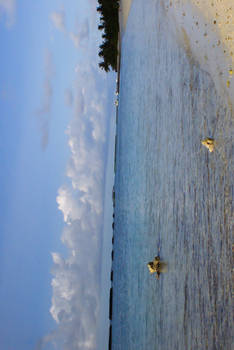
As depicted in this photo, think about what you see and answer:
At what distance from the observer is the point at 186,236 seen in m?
A: 5.85

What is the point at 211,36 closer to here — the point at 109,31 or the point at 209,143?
the point at 209,143

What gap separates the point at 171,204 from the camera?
657 centimetres

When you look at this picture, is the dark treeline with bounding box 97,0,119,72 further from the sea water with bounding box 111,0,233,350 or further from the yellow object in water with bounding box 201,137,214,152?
the yellow object in water with bounding box 201,137,214,152

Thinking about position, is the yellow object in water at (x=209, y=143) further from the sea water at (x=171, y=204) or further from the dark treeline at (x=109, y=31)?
the dark treeline at (x=109, y=31)

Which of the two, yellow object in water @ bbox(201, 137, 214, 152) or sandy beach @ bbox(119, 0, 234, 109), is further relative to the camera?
yellow object in water @ bbox(201, 137, 214, 152)

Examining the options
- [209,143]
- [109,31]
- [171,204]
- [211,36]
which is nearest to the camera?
[209,143]

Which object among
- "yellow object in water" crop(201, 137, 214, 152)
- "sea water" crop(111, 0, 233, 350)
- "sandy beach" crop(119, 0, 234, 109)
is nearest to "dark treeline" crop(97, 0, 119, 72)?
"sea water" crop(111, 0, 233, 350)

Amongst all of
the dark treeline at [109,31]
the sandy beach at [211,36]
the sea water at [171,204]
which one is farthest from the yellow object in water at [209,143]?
the dark treeline at [109,31]

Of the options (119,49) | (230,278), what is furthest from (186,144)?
(119,49)

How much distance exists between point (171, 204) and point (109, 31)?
10623mm

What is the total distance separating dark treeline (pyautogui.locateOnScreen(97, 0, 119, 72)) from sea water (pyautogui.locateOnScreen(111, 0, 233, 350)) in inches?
132

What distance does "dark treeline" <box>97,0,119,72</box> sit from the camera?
13688mm

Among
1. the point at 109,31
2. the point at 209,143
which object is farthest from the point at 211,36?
the point at 109,31

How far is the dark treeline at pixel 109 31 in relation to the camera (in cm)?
1369
